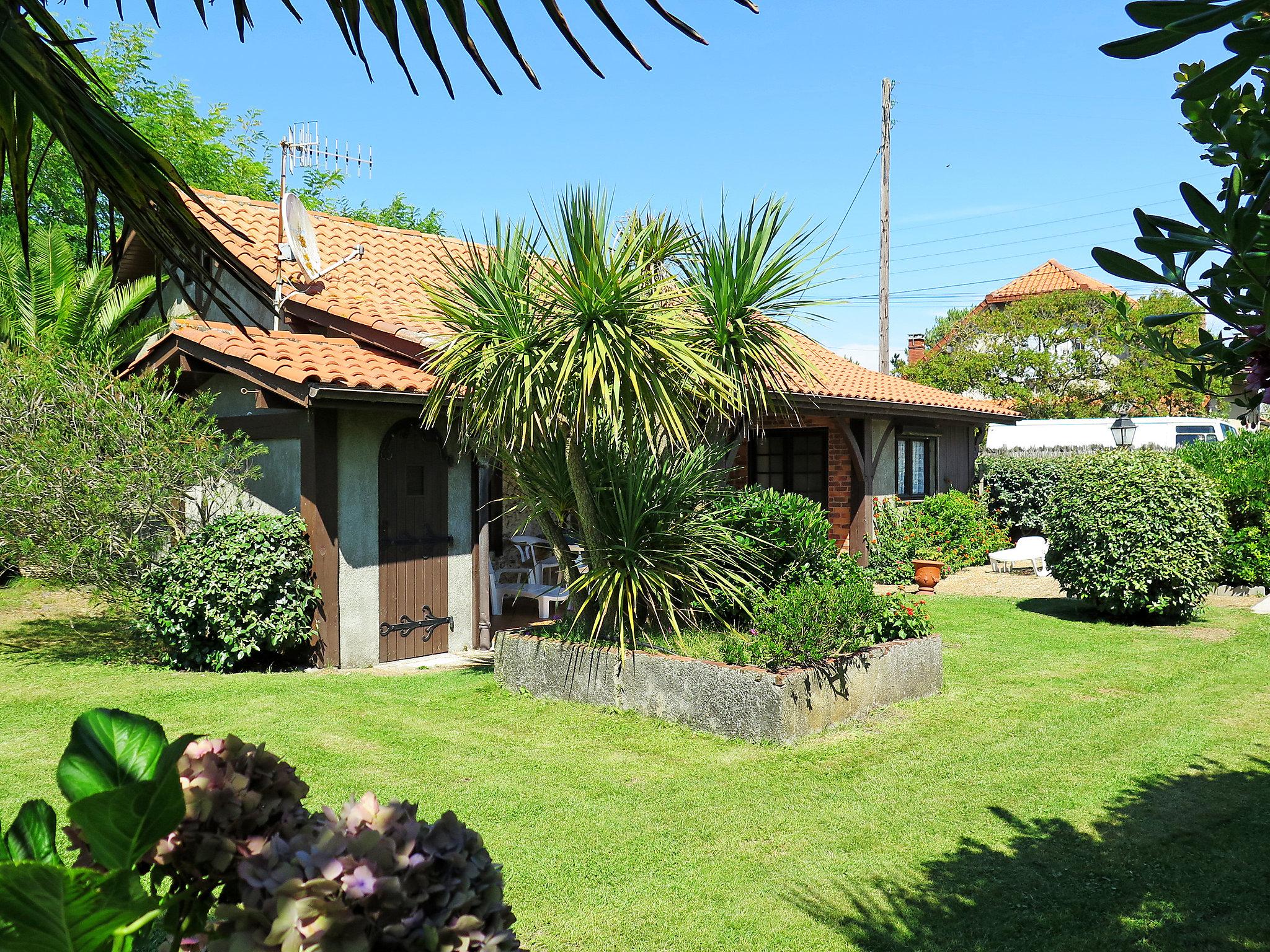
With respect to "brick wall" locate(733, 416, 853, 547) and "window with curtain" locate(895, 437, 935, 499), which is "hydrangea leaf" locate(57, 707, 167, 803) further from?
"window with curtain" locate(895, 437, 935, 499)

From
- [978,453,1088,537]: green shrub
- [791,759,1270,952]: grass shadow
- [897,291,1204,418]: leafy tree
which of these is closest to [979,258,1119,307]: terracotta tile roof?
[897,291,1204,418]: leafy tree

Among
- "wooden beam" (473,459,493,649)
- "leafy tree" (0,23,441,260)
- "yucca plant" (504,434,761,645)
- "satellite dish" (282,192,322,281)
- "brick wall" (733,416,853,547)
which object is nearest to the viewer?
"yucca plant" (504,434,761,645)

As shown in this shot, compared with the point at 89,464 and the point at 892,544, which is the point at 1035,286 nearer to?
the point at 892,544

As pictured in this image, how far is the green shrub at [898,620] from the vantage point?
7.76 meters

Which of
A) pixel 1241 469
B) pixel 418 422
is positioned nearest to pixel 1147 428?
pixel 1241 469

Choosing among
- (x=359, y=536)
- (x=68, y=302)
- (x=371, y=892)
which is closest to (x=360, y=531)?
(x=359, y=536)

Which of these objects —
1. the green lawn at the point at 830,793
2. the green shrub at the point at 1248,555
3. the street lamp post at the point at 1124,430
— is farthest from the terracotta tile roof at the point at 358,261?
the street lamp post at the point at 1124,430

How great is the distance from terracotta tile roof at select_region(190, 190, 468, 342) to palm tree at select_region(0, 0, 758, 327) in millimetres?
7432

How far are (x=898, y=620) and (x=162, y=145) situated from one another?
22.5m

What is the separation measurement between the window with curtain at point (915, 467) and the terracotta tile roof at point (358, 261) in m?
8.37

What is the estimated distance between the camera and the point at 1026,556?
15930 mm

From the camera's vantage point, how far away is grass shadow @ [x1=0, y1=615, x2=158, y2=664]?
9516 millimetres

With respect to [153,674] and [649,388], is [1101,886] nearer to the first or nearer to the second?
[649,388]

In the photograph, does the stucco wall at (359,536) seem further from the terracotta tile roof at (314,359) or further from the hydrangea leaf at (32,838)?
the hydrangea leaf at (32,838)
